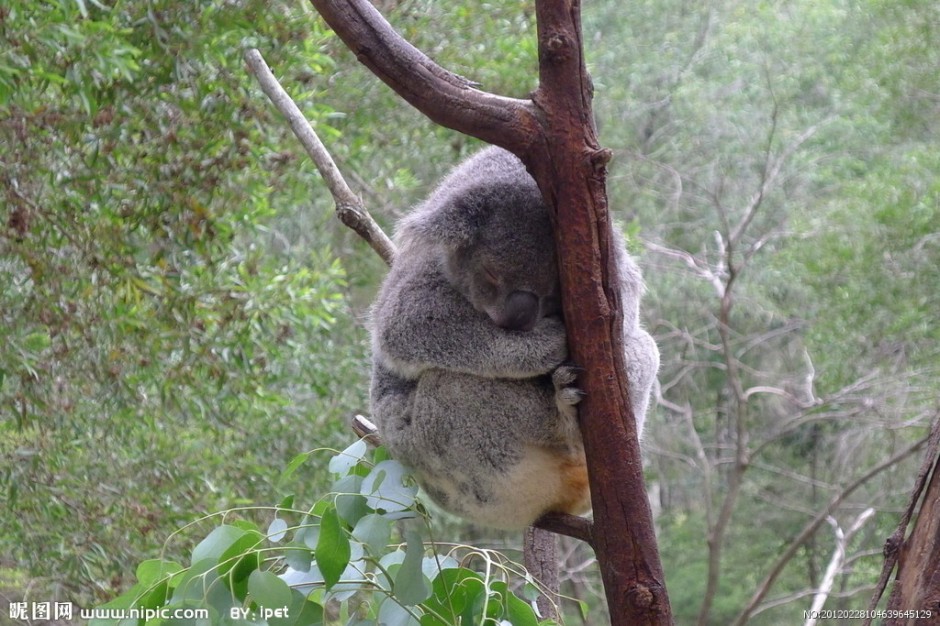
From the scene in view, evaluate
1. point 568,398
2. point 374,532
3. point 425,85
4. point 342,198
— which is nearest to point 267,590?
point 374,532

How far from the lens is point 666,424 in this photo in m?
8.84

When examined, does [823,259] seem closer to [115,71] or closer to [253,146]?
[253,146]

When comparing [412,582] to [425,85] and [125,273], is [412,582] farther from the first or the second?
[125,273]

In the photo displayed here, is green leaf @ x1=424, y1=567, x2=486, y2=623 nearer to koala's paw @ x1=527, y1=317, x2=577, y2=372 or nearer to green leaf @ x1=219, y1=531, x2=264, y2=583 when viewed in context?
green leaf @ x1=219, y1=531, x2=264, y2=583

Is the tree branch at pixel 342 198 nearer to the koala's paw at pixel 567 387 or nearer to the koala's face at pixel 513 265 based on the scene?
the koala's face at pixel 513 265

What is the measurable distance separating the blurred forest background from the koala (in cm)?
143

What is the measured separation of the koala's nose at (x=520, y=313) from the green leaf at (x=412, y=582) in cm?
59

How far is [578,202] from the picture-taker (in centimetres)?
160

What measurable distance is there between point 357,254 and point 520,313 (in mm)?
5171

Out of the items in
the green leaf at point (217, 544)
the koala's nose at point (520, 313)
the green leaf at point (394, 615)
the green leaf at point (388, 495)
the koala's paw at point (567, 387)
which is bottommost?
the green leaf at point (394, 615)

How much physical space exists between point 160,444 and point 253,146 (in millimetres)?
1471

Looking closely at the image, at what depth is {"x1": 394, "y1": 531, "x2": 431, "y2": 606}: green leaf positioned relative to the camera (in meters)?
1.56

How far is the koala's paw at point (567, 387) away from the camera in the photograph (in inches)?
69.9

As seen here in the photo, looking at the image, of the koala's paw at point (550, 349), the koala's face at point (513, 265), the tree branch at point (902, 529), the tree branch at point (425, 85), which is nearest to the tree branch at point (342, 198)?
the koala's face at point (513, 265)
